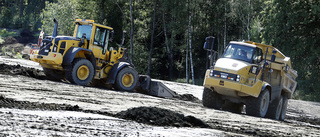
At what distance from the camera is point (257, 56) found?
42.6 ft

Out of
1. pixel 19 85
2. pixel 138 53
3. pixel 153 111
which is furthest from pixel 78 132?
pixel 138 53

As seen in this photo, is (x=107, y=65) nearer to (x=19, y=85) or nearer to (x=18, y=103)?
(x=19, y=85)

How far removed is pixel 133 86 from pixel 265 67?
16.9 feet

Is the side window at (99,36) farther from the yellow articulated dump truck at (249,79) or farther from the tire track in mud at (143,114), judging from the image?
the tire track in mud at (143,114)

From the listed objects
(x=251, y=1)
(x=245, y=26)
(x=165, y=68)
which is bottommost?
(x=165, y=68)

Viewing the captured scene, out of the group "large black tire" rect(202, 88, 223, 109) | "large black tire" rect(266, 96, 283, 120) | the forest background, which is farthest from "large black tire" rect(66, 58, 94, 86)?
the forest background

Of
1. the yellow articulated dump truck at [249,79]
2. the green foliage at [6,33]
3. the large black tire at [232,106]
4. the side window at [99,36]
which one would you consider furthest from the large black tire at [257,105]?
the green foliage at [6,33]

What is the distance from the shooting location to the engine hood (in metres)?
12.4

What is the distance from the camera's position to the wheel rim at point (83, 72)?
47.0 feet

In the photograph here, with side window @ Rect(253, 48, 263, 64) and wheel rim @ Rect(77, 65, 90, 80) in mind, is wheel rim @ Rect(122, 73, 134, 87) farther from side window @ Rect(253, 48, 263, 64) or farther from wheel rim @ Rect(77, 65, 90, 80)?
side window @ Rect(253, 48, 263, 64)

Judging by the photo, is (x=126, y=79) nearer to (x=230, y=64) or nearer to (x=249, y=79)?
(x=230, y=64)

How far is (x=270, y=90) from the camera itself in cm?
1332

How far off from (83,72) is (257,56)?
19.7 ft

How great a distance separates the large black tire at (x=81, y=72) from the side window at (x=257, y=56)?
5574 millimetres
